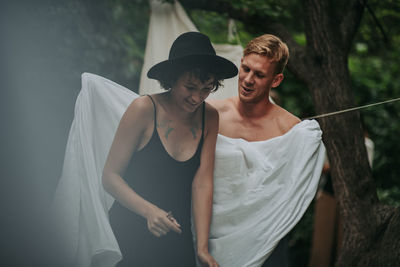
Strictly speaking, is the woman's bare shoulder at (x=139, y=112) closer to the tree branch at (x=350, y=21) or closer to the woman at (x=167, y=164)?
the woman at (x=167, y=164)

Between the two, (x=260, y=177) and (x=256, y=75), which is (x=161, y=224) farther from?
(x=256, y=75)

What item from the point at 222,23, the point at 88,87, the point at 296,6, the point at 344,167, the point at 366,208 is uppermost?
the point at 296,6

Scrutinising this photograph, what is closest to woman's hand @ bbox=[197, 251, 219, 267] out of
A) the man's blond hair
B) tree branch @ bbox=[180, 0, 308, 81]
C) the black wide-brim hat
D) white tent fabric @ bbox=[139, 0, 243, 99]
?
the black wide-brim hat

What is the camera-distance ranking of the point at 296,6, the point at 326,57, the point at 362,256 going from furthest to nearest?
the point at 296,6
the point at 326,57
the point at 362,256

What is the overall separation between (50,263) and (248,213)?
2.56 ft

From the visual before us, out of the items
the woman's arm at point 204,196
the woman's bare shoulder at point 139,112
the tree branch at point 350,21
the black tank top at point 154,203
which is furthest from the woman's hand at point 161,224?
the tree branch at point 350,21

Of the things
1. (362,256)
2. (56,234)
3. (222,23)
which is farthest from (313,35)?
(56,234)

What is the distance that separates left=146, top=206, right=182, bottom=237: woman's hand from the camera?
1.58m

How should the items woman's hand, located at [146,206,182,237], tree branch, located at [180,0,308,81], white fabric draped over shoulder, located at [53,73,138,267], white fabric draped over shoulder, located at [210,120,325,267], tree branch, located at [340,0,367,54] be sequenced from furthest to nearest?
tree branch, located at [180,0,308,81] < tree branch, located at [340,0,367,54] < white fabric draped over shoulder, located at [210,120,325,267] < white fabric draped over shoulder, located at [53,73,138,267] < woman's hand, located at [146,206,182,237]

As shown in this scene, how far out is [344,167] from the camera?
8.07ft

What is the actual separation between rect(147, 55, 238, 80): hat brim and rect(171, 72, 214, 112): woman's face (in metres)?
0.04

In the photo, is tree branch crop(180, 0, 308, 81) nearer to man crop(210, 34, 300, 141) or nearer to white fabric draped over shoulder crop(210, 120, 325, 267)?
man crop(210, 34, 300, 141)

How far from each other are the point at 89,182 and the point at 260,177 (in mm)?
685

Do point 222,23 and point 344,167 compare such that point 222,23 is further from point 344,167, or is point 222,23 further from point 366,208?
point 366,208
